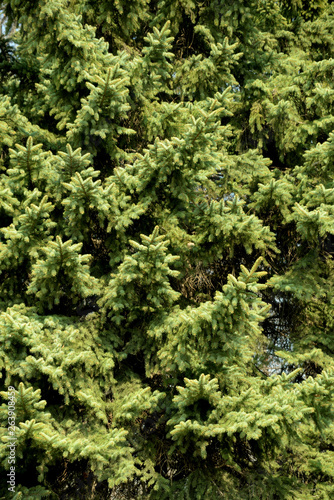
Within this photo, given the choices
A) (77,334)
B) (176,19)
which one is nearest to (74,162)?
(77,334)

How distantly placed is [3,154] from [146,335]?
269 centimetres

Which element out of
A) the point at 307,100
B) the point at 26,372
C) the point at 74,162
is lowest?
the point at 26,372

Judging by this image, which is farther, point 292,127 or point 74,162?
point 292,127

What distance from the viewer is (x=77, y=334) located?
13.0ft

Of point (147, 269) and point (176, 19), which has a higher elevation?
point (176, 19)

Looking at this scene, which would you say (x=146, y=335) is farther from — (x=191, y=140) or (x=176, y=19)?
(x=176, y=19)

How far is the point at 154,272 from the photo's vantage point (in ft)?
12.7

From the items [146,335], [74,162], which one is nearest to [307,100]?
[74,162]

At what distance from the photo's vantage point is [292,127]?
18.5 ft

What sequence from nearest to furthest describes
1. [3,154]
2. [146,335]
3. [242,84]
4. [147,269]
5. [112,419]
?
[147,269] → [112,419] → [146,335] → [3,154] → [242,84]

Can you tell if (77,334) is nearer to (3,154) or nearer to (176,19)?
(3,154)

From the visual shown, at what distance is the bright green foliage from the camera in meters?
3.68

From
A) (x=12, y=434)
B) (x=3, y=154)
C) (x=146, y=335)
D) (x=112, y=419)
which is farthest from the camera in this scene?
(x=3, y=154)

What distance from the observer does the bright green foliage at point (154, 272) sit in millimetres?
3684
